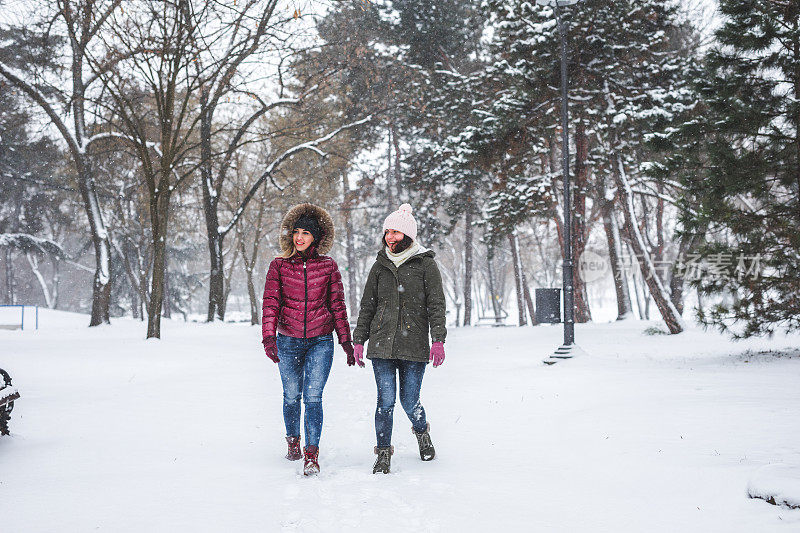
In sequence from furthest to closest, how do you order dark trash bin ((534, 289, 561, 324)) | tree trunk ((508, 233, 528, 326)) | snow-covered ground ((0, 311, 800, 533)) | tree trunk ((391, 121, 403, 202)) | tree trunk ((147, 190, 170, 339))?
tree trunk ((508, 233, 528, 326)), tree trunk ((391, 121, 403, 202)), dark trash bin ((534, 289, 561, 324)), tree trunk ((147, 190, 170, 339)), snow-covered ground ((0, 311, 800, 533))

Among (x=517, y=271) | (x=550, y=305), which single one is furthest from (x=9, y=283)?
(x=550, y=305)

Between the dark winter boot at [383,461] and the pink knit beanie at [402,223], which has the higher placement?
the pink knit beanie at [402,223]

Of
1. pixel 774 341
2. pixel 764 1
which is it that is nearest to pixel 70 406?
pixel 764 1

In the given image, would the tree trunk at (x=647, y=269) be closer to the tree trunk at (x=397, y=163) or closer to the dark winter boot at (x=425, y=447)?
the dark winter boot at (x=425, y=447)

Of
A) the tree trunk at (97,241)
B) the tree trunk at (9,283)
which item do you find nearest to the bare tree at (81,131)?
the tree trunk at (97,241)

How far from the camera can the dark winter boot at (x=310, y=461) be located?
15.0 ft

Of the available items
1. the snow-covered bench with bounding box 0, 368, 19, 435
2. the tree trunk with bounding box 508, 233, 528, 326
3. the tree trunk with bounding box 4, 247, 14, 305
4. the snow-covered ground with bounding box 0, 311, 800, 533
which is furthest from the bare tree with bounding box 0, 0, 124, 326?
the tree trunk with bounding box 4, 247, 14, 305

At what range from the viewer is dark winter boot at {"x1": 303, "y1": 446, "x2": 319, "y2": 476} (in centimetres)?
457

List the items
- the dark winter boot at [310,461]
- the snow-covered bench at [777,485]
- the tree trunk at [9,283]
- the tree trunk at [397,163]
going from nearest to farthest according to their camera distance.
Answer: the snow-covered bench at [777,485]
the dark winter boot at [310,461]
the tree trunk at [397,163]
the tree trunk at [9,283]

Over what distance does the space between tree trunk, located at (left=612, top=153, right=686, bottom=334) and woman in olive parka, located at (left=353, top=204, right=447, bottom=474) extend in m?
11.8

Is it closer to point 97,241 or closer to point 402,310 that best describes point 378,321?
point 402,310

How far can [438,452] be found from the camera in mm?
5418

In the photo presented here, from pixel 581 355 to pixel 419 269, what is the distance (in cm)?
790

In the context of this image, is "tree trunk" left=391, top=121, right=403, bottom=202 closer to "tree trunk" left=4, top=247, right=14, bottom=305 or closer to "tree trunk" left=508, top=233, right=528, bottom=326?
"tree trunk" left=508, top=233, right=528, bottom=326
